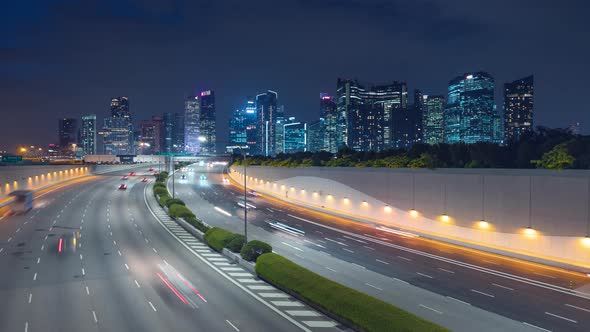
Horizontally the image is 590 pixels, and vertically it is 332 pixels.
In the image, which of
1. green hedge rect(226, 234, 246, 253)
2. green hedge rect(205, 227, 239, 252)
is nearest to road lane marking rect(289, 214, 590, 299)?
green hedge rect(226, 234, 246, 253)

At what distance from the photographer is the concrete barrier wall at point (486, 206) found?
31969mm

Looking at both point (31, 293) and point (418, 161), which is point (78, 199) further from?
point (418, 161)

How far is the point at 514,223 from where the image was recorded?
118ft

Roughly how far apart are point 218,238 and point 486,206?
27158 millimetres

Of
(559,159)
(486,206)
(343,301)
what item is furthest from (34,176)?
(559,159)

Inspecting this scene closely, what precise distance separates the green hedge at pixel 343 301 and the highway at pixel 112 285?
2633 millimetres

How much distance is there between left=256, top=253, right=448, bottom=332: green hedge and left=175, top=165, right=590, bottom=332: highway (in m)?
3.43

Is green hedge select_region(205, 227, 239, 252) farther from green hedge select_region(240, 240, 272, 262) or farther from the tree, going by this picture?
the tree

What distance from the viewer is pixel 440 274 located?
101 feet

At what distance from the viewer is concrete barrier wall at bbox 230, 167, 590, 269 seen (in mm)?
31969

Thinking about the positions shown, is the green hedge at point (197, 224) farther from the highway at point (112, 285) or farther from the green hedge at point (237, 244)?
the green hedge at point (237, 244)

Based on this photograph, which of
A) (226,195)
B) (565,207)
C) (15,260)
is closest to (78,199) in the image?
(226,195)

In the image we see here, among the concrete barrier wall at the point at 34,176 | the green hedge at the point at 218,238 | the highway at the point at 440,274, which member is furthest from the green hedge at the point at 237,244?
the concrete barrier wall at the point at 34,176

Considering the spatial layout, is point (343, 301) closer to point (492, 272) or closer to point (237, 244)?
point (492, 272)
